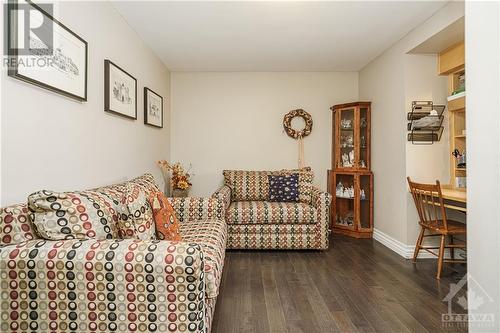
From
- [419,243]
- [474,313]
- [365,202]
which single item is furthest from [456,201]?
[474,313]

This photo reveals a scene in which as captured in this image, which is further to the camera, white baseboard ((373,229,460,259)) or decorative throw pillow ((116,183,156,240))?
white baseboard ((373,229,460,259))

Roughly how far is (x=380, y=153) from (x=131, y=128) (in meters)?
3.02

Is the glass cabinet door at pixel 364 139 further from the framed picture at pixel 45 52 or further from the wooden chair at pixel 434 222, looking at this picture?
the framed picture at pixel 45 52

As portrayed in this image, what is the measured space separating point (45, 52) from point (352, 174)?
364 centimetres

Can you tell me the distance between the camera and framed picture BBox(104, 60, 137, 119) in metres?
2.41

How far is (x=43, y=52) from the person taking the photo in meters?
1.66

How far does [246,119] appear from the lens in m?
4.59

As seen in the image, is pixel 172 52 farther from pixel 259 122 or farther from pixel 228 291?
pixel 228 291

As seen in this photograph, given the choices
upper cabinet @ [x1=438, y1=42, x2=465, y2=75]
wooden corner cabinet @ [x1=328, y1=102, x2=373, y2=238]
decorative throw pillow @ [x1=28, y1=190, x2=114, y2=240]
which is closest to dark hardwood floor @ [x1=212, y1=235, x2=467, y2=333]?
wooden corner cabinet @ [x1=328, y1=102, x2=373, y2=238]

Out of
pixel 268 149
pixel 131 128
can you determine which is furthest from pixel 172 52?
pixel 268 149

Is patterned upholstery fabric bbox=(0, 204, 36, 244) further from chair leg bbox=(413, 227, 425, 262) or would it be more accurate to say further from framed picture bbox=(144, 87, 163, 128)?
chair leg bbox=(413, 227, 425, 262)

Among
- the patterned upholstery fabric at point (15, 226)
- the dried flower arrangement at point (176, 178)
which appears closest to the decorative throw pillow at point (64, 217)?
the patterned upholstery fabric at point (15, 226)

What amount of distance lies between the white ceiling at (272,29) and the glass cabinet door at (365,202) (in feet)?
5.44

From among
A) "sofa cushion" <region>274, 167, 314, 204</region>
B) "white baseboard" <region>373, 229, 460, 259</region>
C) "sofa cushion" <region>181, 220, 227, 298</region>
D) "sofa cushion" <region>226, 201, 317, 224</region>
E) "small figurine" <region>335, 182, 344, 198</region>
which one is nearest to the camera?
"sofa cushion" <region>181, 220, 227, 298</region>
